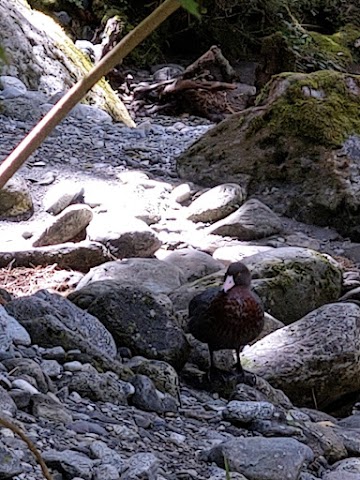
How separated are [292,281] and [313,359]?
3.23 ft

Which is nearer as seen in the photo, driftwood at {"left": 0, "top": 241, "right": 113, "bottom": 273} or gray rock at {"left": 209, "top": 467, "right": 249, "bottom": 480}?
gray rock at {"left": 209, "top": 467, "right": 249, "bottom": 480}

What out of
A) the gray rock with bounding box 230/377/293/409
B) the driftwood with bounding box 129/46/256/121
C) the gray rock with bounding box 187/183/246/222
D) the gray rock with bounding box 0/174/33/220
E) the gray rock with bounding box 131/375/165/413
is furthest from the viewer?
the driftwood with bounding box 129/46/256/121

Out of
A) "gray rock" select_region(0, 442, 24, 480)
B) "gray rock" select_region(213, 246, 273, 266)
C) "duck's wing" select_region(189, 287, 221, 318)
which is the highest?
"gray rock" select_region(0, 442, 24, 480)

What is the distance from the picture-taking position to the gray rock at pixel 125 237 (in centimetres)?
528

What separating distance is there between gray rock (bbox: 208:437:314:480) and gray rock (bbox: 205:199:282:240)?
11.1 feet

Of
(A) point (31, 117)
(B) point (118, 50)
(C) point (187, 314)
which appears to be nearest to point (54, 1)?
(A) point (31, 117)

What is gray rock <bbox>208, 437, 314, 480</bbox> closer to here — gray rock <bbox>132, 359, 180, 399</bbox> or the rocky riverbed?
the rocky riverbed

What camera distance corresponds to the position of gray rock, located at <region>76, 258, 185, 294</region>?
4.60m

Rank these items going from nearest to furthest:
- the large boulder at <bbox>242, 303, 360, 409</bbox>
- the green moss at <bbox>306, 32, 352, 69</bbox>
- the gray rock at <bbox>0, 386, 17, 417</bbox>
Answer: the gray rock at <bbox>0, 386, 17, 417</bbox>, the large boulder at <bbox>242, 303, 360, 409</bbox>, the green moss at <bbox>306, 32, 352, 69</bbox>

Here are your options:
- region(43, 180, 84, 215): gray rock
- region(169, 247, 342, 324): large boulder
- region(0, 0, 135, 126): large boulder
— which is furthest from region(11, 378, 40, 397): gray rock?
region(0, 0, 135, 126): large boulder

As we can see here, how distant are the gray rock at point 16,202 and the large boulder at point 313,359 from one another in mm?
2375

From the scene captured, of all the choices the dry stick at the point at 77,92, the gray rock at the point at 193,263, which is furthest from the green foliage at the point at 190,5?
the gray rock at the point at 193,263

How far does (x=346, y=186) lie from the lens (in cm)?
629

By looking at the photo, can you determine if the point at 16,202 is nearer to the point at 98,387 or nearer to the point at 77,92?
the point at 98,387
